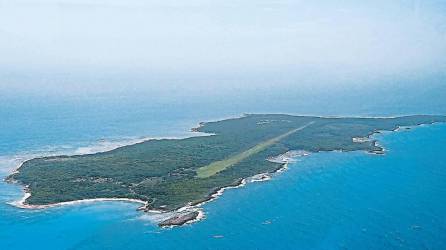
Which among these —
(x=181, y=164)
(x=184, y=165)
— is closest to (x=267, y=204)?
(x=184, y=165)

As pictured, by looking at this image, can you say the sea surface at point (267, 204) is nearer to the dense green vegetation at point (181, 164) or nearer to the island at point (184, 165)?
the island at point (184, 165)

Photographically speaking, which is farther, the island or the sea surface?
the island

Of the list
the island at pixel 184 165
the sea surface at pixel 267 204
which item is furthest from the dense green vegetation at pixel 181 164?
the sea surface at pixel 267 204

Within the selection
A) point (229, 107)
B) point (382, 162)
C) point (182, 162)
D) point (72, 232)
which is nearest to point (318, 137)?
point (382, 162)

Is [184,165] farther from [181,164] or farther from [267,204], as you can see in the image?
[267,204]

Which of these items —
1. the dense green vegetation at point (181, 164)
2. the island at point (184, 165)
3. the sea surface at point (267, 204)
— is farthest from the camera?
the dense green vegetation at point (181, 164)

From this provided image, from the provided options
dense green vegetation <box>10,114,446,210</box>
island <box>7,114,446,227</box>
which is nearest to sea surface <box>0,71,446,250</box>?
island <box>7,114,446,227</box>

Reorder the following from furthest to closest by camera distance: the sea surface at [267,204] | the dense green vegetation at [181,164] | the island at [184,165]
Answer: the dense green vegetation at [181,164]
the island at [184,165]
the sea surface at [267,204]

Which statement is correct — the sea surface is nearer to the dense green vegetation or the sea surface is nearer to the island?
the island
